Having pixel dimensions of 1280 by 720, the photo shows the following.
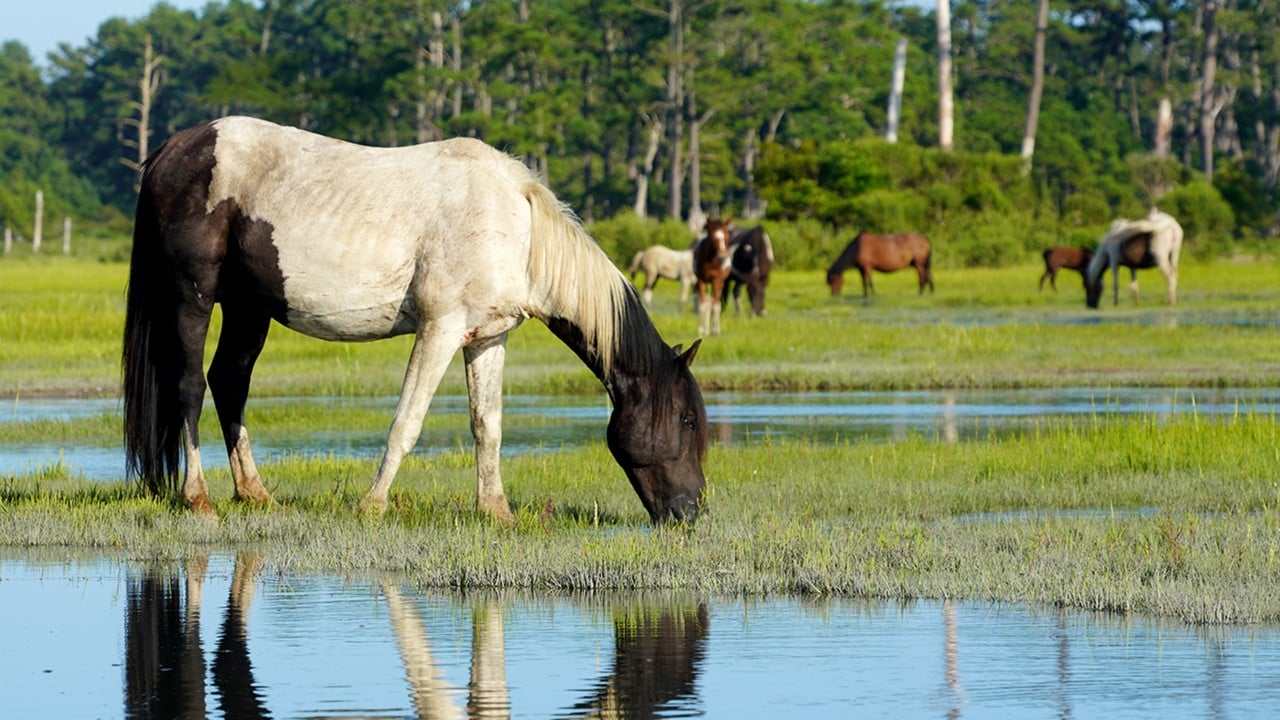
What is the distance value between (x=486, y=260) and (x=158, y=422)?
2214 mm

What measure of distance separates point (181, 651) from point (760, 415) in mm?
11175

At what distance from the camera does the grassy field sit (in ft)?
27.2

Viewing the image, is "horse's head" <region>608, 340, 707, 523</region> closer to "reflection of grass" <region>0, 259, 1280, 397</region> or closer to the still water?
the still water

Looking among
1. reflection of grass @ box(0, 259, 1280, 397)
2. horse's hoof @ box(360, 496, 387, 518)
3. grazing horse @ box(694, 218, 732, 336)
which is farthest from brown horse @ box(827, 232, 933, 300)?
horse's hoof @ box(360, 496, 387, 518)

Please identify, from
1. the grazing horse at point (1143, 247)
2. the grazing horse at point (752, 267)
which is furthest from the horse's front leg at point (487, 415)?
the grazing horse at point (1143, 247)

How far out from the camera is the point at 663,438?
10.1m

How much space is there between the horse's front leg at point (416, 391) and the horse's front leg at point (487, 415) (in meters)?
0.27

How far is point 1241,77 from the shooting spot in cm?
7938

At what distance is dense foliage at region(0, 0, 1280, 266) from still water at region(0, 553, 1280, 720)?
5001 centimetres

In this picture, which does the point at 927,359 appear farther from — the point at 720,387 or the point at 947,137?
the point at 947,137

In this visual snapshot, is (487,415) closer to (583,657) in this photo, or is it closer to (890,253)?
(583,657)

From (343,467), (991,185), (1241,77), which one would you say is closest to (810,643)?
(343,467)

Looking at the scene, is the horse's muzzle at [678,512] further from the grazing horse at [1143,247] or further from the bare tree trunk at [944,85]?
the bare tree trunk at [944,85]

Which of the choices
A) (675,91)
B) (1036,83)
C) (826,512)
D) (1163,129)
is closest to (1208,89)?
(1163,129)
